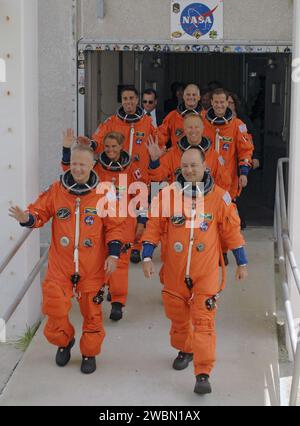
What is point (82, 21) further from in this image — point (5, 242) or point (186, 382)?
point (186, 382)

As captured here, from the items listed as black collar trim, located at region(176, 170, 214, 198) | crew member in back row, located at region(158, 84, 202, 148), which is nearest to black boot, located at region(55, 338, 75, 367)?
black collar trim, located at region(176, 170, 214, 198)

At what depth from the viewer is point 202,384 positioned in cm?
478

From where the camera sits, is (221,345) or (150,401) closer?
(150,401)

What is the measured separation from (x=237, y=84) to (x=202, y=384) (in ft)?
31.0

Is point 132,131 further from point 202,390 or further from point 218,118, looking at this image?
point 202,390

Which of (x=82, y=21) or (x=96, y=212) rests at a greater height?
(x=82, y=21)

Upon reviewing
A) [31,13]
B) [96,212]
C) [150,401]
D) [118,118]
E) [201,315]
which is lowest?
[150,401]

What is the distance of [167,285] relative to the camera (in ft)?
16.2

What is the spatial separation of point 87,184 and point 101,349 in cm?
130

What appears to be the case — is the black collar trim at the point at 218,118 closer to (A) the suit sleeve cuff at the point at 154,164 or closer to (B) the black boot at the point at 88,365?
(A) the suit sleeve cuff at the point at 154,164

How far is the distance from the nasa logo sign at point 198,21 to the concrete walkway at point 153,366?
274 centimetres

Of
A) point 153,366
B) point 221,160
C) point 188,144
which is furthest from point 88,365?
point 221,160

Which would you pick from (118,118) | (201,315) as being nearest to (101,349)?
(201,315)

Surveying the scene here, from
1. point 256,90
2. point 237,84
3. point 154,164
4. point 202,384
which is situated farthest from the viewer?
point 237,84
